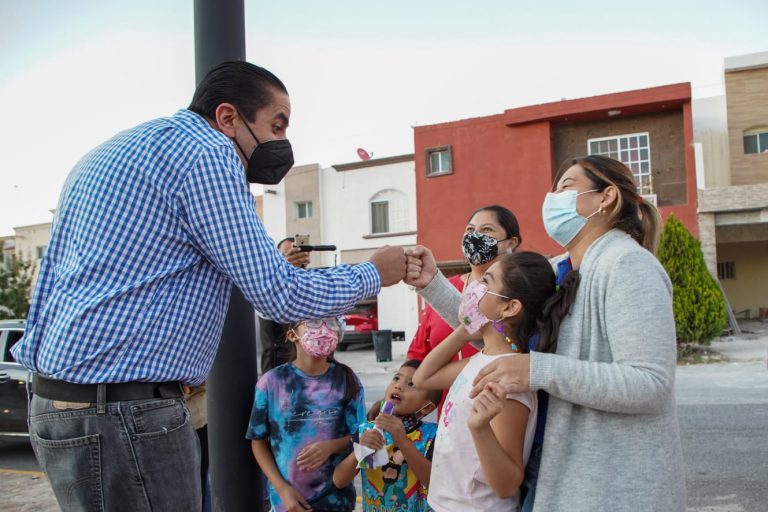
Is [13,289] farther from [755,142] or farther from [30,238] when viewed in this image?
[755,142]

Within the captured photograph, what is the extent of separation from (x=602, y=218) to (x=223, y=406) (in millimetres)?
2004

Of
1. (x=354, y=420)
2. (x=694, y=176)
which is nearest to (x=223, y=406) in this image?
(x=354, y=420)

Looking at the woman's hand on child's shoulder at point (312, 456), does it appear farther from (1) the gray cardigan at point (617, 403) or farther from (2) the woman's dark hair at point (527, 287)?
(1) the gray cardigan at point (617, 403)

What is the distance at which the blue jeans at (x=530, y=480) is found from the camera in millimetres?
2197

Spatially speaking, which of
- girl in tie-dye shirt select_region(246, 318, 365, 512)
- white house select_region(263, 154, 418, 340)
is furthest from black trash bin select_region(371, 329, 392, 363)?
girl in tie-dye shirt select_region(246, 318, 365, 512)

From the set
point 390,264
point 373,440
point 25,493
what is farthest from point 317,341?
point 25,493

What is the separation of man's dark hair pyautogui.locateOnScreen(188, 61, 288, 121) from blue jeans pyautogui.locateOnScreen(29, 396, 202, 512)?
1079mm

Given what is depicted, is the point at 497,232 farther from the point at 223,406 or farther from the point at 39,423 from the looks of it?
the point at 39,423

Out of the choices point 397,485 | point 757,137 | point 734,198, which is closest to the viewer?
point 397,485

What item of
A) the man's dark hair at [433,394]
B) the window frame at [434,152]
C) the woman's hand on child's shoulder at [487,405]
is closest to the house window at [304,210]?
the window frame at [434,152]

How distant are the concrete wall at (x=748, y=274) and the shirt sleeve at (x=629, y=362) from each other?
2601 cm

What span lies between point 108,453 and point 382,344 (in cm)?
1711

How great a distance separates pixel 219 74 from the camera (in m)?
2.35

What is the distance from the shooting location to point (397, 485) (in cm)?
329
